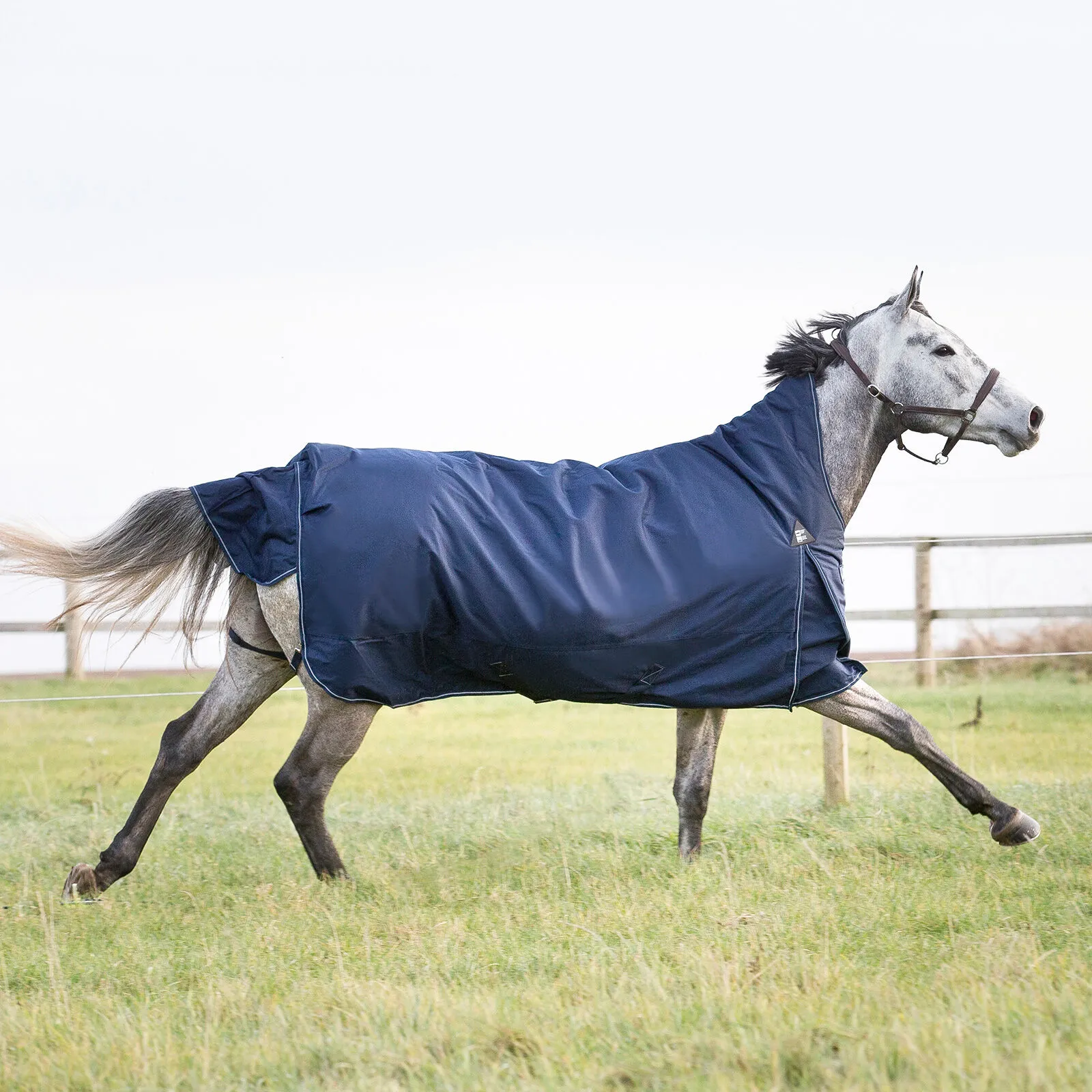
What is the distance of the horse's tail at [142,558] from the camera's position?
13.8ft

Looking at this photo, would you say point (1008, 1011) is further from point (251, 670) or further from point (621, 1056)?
point (251, 670)

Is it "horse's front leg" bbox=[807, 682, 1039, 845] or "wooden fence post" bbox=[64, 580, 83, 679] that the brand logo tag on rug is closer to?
"horse's front leg" bbox=[807, 682, 1039, 845]

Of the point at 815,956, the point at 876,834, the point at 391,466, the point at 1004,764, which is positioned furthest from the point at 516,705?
the point at 815,956

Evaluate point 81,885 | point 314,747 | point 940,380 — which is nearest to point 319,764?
point 314,747

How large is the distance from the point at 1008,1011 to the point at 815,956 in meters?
0.58

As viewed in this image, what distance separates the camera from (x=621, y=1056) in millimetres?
2311

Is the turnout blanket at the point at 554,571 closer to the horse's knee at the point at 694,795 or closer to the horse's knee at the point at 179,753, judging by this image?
the horse's knee at the point at 694,795

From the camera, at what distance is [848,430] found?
4266 millimetres

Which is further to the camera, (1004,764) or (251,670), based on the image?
(1004,764)

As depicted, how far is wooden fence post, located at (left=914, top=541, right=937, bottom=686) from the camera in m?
8.88

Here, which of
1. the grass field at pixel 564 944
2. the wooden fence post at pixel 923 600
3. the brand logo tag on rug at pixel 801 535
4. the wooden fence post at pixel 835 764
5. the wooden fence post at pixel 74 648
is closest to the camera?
the grass field at pixel 564 944

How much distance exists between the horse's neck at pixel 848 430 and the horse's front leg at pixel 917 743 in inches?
28.1

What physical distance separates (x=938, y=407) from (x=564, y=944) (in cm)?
245

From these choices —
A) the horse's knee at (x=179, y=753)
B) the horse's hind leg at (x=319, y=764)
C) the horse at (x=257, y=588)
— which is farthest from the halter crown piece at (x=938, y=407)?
the horse's knee at (x=179, y=753)
